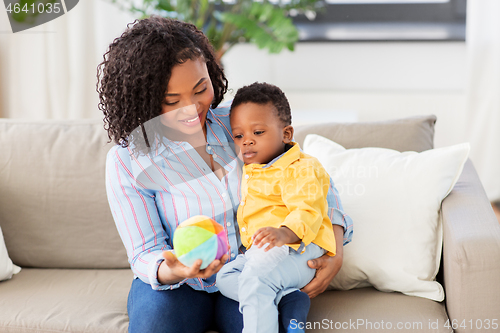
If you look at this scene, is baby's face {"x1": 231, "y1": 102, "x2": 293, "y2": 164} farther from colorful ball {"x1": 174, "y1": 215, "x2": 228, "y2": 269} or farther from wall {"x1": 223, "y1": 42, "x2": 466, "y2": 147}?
wall {"x1": 223, "y1": 42, "x2": 466, "y2": 147}

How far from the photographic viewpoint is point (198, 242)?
887mm

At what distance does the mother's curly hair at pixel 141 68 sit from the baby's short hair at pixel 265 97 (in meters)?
0.14

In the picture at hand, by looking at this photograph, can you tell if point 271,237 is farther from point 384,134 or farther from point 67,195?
point 67,195

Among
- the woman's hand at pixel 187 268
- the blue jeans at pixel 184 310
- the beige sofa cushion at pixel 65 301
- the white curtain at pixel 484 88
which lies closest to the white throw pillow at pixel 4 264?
the beige sofa cushion at pixel 65 301

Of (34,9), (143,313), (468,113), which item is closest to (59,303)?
A: (143,313)

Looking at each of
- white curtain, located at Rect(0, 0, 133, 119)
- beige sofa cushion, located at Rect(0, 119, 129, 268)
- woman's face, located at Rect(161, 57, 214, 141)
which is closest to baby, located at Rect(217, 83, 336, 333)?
woman's face, located at Rect(161, 57, 214, 141)

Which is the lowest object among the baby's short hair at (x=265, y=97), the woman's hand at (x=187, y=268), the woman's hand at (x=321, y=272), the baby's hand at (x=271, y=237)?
the woman's hand at (x=321, y=272)

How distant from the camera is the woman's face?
1.08 m

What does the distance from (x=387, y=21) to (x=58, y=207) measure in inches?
78.3

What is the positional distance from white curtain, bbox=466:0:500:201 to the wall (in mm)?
73

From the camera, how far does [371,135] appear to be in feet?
5.06

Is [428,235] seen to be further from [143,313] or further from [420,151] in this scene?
[143,313]

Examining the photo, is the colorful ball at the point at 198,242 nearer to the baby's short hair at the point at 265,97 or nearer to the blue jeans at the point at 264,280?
the blue jeans at the point at 264,280

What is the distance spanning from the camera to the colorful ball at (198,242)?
0.89m
